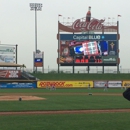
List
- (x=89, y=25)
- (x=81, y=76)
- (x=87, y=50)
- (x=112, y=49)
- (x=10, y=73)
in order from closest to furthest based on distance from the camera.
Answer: (x=87, y=50) < (x=112, y=49) < (x=10, y=73) < (x=89, y=25) < (x=81, y=76)

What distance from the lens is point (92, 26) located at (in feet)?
208

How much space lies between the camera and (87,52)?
5978 cm

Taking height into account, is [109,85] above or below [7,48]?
below

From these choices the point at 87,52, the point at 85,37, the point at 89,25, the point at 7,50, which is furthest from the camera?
the point at 89,25

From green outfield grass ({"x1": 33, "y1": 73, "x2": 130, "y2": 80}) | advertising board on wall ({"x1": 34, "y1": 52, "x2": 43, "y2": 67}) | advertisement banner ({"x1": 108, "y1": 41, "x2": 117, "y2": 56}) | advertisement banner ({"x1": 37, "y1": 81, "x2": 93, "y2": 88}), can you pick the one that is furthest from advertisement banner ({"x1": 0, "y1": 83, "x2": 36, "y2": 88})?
advertisement banner ({"x1": 108, "y1": 41, "x2": 117, "y2": 56})

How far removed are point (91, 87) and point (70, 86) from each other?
365 centimetres

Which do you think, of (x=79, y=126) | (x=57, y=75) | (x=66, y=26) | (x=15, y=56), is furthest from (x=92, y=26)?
(x=79, y=126)

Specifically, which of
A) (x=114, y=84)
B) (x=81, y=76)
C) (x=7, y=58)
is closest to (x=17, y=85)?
(x=7, y=58)

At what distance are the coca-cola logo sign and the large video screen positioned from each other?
154 inches

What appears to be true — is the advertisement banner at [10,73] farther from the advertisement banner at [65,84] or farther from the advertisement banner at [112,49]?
the advertisement banner at [112,49]

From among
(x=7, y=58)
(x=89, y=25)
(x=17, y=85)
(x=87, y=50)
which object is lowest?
(x=17, y=85)

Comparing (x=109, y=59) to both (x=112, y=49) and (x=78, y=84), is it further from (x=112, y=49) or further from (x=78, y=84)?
(x=78, y=84)

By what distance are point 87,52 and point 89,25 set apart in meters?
6.41

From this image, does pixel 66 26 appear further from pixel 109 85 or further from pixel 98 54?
pixel 109 85
